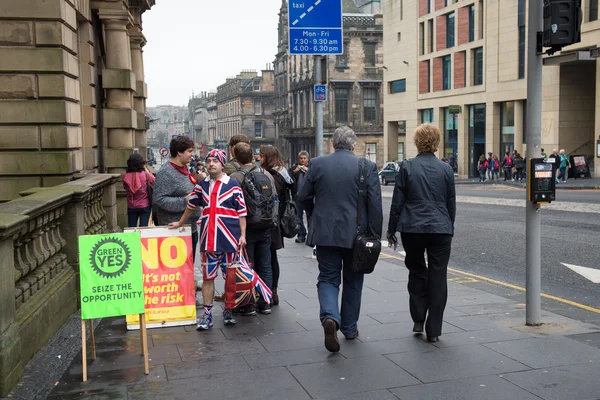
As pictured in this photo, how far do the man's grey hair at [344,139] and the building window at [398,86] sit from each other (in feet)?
193

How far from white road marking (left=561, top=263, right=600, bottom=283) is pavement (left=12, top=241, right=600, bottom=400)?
8.90ft

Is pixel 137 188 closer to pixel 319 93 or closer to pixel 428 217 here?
pixel 319 93

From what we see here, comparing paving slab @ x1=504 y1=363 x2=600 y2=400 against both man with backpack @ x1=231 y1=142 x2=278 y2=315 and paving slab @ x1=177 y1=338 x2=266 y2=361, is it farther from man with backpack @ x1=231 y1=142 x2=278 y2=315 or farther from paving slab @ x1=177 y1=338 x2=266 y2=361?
man with backpack @ x1=231 y1=142 x2=278 y2=315

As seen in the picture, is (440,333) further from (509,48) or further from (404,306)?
(509,48)

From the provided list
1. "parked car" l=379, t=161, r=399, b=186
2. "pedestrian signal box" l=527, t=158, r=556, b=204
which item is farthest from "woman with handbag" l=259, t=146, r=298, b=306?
"parked car" l=379, t=161, r=399, b=186

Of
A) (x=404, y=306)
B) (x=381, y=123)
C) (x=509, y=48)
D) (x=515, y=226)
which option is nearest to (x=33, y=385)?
(x=404, y=306)

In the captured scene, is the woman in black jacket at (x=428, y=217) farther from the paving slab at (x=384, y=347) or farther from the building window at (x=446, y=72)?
the building window at (x=446, y=72)

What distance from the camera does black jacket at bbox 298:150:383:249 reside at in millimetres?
6672

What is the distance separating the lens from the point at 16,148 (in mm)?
11000

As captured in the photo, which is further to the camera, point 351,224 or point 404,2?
point 404,2

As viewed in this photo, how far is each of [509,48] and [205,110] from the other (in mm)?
104587

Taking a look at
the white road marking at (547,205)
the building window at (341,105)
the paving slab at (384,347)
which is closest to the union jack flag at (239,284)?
the paving slab at (384,347)

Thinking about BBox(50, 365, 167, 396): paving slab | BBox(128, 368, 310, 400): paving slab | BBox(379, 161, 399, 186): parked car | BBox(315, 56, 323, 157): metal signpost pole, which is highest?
BBox(315, 56, 323, 157): metal signpost pole

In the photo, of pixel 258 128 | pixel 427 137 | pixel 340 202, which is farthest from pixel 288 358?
pixel 258 128
